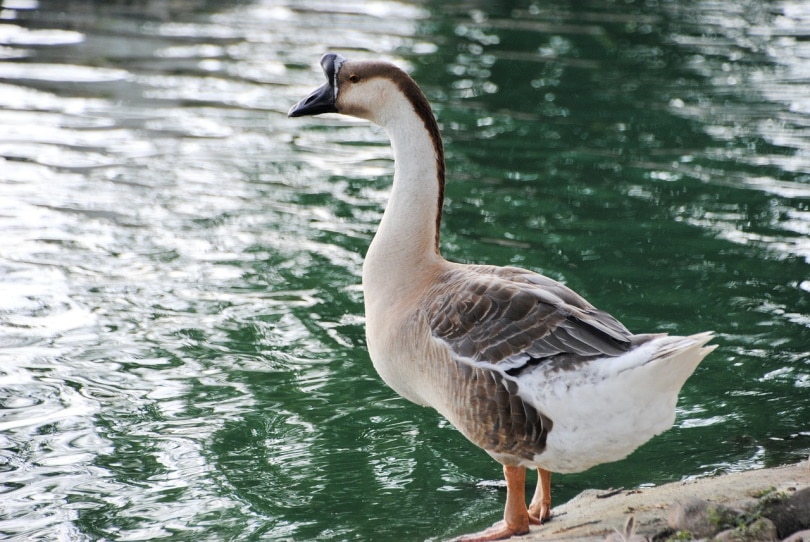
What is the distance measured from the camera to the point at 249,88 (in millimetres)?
13266

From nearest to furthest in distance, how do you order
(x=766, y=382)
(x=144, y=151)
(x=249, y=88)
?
(x=766, y=382), (x=144, y=151), (x=249, y=88)

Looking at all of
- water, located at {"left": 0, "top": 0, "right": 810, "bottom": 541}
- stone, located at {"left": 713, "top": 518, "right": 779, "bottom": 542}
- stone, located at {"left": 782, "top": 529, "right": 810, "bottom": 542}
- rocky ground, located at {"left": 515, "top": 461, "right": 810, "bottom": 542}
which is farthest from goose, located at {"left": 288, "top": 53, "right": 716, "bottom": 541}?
water, located at {"left": 0, "top": 0, "right": 810, "bottom": 541}

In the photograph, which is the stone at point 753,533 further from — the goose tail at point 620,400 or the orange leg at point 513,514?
the orange leg at point 513,514

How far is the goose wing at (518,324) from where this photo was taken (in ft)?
13.6

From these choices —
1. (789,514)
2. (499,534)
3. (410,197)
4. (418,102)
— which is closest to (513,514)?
(499,534)

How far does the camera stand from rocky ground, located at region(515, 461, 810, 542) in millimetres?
3887

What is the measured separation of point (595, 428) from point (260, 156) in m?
7.44

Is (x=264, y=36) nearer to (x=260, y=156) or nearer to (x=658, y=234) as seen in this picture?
(x=260, y=156)

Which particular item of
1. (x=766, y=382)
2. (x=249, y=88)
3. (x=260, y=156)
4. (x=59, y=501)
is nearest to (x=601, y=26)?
(x=249, y=88)

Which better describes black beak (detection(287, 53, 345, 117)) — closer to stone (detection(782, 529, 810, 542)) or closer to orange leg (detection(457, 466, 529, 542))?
orange leg (detection(457, 466, 529, 542))

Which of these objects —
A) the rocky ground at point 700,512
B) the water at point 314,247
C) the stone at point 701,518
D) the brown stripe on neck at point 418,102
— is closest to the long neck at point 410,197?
the brown stripe on neck at point 418,102

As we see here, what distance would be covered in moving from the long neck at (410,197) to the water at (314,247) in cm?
120

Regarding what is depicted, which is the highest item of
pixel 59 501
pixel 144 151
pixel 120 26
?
pixel 120 26

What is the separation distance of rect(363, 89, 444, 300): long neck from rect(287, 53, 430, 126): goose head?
0.02 meters
